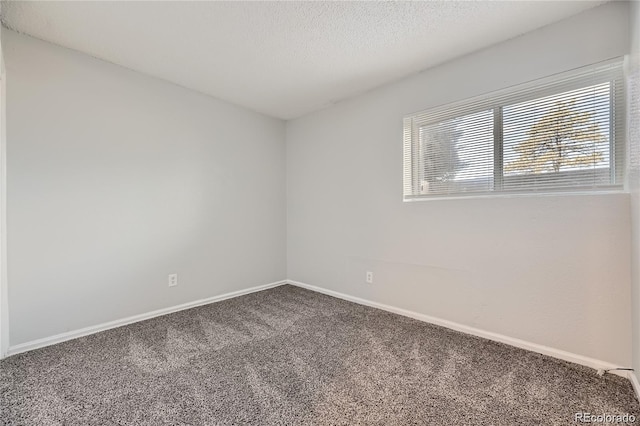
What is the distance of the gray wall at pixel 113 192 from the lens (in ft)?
6.61

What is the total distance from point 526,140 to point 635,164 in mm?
618

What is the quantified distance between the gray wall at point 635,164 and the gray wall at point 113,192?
10.6 feet

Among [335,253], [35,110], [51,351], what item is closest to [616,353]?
[335,253]

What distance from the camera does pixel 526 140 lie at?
2037 mm

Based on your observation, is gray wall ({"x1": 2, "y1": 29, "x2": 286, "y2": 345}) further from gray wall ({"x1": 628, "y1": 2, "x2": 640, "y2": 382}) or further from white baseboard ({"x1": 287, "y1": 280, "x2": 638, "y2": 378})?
gray wall ({"x1": 628, "y1": 2, "x2": 640, "y2": 382})

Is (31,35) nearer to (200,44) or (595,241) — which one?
(200,44)

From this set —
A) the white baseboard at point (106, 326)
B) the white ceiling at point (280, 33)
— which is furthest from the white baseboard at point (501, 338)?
the white ceiling at point (280, 33)

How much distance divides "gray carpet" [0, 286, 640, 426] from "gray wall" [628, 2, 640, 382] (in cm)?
40

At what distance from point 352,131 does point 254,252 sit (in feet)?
6.23

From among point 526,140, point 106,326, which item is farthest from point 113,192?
point 526,140

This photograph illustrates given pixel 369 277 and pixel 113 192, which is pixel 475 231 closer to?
pixel 369 277

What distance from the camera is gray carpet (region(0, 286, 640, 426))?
4.49 ft

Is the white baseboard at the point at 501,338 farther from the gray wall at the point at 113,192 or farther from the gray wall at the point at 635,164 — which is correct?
the gray wall at the point at 113,192

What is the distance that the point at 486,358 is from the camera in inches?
74.3
